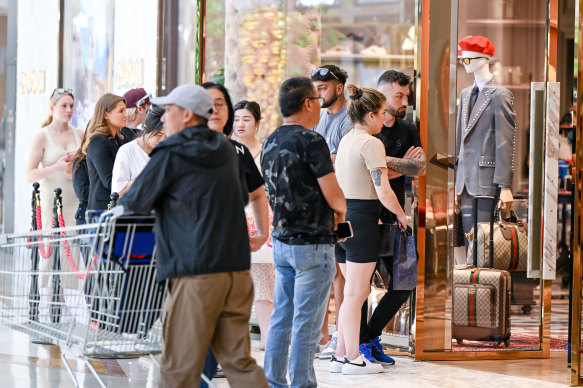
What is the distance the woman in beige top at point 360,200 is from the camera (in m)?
5.04

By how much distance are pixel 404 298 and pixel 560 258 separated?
4642mm

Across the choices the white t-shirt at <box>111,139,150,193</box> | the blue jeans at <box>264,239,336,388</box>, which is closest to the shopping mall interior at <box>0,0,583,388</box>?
the blue jeans at <box>264,239,336,388</box>

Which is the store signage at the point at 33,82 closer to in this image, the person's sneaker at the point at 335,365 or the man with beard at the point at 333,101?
the man with beard at the point at 333,101

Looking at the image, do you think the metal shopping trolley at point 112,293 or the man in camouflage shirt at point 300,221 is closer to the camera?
the metal shopping trolley at point 112,293

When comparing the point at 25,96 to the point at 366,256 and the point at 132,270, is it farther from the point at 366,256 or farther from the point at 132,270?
the point at 132,270

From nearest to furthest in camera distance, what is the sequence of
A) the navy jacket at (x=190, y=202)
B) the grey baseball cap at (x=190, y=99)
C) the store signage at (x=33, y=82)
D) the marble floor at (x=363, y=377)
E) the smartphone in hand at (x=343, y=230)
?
the navy jacket at (x=190, y=202), the grey baseball cap at (x=190, y=99), the smartphone in hand at (x=343, y=230), the marble floor at (x=363, y=377), the store signage at (x=33, y=82)

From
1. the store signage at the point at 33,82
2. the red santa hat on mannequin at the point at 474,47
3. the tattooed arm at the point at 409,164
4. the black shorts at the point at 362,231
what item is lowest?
the black shorts at the point at 362,231

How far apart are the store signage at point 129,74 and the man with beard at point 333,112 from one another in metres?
3.30

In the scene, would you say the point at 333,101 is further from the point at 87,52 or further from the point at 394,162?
the point at 87,52

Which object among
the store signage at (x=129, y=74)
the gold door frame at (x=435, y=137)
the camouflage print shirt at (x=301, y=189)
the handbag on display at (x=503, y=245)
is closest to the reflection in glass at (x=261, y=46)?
the gold door frame at (x=435, y=137)

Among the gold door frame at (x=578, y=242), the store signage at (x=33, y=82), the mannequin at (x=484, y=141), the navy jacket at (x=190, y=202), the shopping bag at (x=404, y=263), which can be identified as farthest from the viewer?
the store signage at (x=33, y=82)

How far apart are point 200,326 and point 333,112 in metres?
2.68

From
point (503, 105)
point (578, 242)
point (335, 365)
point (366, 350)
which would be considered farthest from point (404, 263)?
point (503, 105)

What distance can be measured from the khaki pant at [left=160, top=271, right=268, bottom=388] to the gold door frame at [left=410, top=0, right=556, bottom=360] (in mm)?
2326
